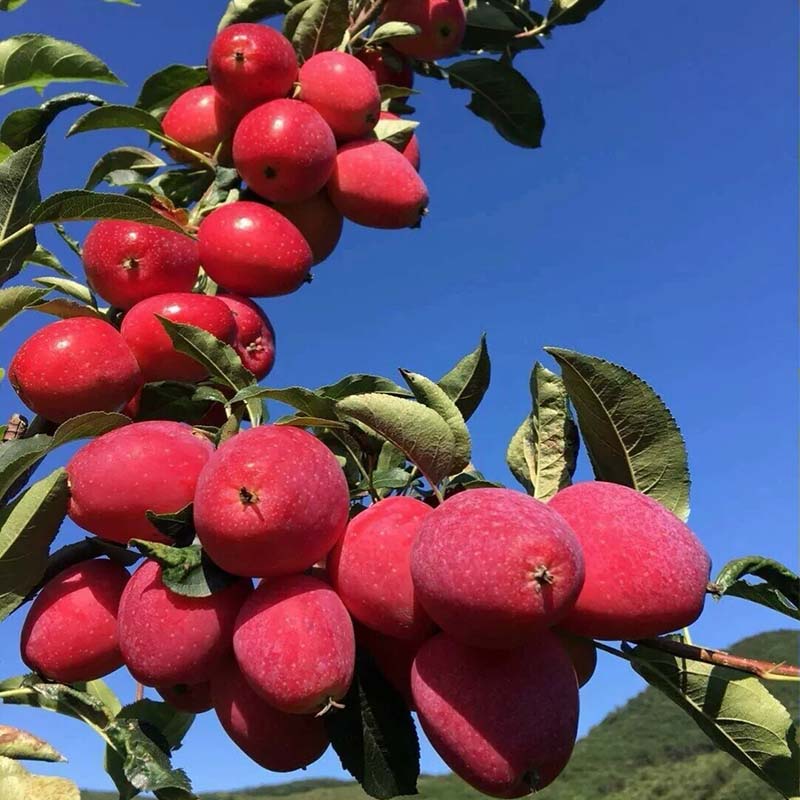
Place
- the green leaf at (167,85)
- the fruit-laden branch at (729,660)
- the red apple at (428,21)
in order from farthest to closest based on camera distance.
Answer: the red apple at (428,21), the green leaf at (167,85), the fruit-laden branch at (729,660)

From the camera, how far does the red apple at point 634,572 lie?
3.00 ft

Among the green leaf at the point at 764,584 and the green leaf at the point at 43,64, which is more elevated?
the green leaf at the point at 43,64

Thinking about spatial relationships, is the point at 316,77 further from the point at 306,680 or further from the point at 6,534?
the point at 306,680

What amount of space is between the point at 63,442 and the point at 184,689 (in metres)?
0.38

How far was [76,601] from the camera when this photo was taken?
1091 mm

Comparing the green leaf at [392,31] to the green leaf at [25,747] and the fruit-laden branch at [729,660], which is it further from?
the green leaf at [25,747]

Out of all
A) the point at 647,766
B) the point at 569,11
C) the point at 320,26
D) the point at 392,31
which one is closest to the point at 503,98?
the point at 569,11

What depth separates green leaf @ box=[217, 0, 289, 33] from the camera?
2.21 meters

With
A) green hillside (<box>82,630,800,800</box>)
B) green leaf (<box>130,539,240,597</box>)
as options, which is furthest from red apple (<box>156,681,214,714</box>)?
green hillside (<box>82,630,800,800</box>)

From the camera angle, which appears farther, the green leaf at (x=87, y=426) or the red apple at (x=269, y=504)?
the green leaf at (x=87, y=426)

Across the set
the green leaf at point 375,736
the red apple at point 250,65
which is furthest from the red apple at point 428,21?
the green leaf at point 375,736

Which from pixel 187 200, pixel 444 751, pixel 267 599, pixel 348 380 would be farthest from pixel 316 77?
pixel 444 751

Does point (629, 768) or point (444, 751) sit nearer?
point (444, 751)

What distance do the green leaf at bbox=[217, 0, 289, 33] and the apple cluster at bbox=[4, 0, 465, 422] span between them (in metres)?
0.33
